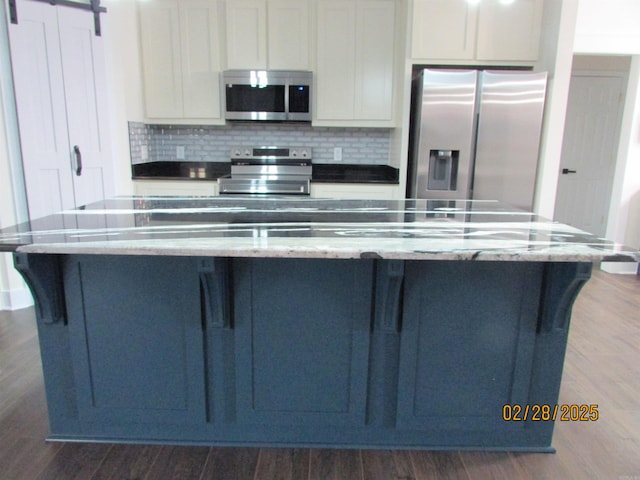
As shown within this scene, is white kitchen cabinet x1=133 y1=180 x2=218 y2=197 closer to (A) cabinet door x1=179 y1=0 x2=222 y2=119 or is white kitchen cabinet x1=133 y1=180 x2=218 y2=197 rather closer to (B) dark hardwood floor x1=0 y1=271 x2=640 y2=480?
(A) cabinet door x1=179 y1=0 x2=222 y2=119

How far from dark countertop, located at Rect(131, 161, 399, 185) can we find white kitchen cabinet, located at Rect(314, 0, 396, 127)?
461 millimetres

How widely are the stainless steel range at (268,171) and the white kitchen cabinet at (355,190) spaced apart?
0.11 metres

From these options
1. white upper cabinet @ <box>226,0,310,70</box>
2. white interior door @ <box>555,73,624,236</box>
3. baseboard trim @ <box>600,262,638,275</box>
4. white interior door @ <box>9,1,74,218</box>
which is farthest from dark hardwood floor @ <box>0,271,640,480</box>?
white interior door @ <box>555,73,624,236</box>

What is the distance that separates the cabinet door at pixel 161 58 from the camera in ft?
12.5

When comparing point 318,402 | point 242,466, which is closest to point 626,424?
point 318,402

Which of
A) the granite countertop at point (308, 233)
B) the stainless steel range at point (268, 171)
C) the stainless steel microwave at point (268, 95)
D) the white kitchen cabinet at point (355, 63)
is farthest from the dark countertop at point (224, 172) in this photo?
the granite countertop at point (308, 233)

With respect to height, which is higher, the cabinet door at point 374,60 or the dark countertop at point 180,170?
the cabinet door at point 374,60

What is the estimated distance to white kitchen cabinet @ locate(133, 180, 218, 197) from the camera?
384 centimetres

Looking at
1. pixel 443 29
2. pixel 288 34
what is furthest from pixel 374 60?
pixel 288 34

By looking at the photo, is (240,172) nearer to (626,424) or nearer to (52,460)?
→ (52,460)

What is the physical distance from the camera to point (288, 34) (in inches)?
150

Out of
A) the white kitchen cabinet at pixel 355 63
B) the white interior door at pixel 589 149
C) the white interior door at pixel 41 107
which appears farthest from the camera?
the white interior door at pixel 589 149

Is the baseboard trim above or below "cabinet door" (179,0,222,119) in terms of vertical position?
below

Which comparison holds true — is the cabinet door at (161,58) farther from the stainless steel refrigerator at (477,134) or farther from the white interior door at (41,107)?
the stainless steel refrigerator at (477,134)
